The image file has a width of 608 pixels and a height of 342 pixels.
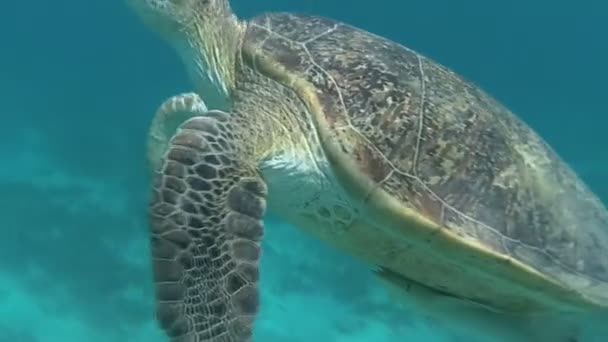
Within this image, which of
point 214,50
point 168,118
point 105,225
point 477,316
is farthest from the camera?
point 105,225

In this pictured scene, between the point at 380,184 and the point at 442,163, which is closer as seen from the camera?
the point at 380,184

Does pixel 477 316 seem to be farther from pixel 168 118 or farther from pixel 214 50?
pixel 168 118

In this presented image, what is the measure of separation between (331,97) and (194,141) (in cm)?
80

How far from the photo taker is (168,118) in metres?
5.02

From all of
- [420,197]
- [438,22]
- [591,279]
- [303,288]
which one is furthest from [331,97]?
[438,22]

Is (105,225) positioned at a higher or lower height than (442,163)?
higher

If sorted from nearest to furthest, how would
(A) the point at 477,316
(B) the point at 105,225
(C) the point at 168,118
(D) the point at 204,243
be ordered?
(D) the point at 204,243, (A) the point at 477,316, (C) the point at 168,118, (B) the point at 105,225

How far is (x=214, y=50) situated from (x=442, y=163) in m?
1.49

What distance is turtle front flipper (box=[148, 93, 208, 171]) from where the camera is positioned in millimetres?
4891

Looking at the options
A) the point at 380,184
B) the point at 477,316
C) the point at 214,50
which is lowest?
the point at 477,316

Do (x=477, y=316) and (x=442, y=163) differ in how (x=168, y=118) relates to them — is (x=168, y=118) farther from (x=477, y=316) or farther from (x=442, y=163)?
(x=477, y=316)

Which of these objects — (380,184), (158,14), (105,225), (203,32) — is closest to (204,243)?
(380,184)

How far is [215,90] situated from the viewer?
4.49 m

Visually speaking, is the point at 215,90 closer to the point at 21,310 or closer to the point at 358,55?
the point at 358,55
